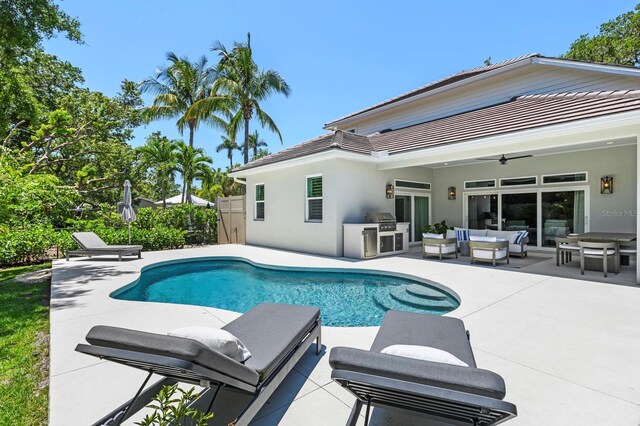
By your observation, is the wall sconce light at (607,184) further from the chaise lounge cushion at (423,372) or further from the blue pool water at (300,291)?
the chaise lounge cushion at (423,372)

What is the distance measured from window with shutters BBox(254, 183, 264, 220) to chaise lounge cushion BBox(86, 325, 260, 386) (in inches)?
485

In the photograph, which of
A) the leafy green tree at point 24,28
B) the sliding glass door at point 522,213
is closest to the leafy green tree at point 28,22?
the leafy green tree at point 24,28

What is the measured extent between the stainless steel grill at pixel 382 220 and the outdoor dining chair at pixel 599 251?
4988mm

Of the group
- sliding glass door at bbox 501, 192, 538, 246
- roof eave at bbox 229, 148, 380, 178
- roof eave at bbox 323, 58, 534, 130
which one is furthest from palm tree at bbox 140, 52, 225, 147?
sliding glass door at bbox 501, 192, 538, 246

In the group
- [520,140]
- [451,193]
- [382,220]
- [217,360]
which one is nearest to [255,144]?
[451,193]

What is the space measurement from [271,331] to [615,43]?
26539 mm

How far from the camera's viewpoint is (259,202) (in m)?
14.3

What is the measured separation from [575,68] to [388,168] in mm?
6483

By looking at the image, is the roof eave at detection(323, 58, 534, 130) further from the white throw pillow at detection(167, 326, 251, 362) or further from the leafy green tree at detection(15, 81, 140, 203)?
the leafy green tree at detection(15, 81, 140, 203)

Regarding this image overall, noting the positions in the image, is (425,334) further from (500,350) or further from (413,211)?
(413,211)

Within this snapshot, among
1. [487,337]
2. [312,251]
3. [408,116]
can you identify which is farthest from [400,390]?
[408,116]

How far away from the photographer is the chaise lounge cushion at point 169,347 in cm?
174

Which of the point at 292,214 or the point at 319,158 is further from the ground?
the point at 319,158

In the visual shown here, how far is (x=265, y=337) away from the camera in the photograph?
9.50 ft
